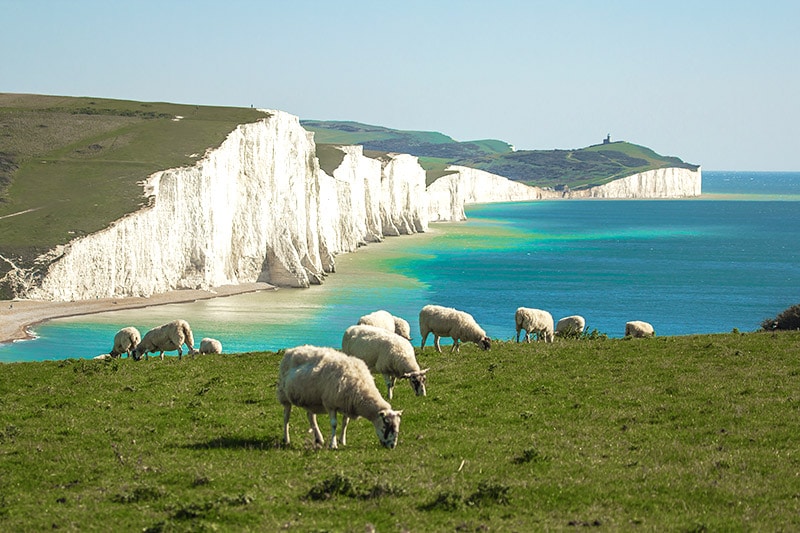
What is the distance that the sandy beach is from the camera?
60.5 m

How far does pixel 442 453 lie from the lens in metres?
14.8

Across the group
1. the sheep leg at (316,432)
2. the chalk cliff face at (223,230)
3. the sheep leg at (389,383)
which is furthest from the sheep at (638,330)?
the chalk cliff face at (223,230)

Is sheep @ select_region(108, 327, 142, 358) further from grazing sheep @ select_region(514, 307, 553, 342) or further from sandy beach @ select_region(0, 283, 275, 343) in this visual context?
sandy beach @ select_region(0, 283, 275, 343)

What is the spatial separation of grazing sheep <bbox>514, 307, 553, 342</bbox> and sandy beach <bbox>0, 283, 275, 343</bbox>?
38.7 m

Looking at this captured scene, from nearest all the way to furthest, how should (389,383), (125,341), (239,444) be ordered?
1. (239,444)
2. (389,383)
3. (125,341)

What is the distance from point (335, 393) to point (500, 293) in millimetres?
76339

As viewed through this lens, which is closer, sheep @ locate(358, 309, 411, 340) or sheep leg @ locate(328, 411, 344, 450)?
sheep leg @ locate(328, 411, 344, 450)

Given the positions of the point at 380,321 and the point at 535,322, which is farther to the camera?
the point at 535,322

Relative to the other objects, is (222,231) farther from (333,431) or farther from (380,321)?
(333,431)

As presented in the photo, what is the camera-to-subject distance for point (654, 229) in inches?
7751

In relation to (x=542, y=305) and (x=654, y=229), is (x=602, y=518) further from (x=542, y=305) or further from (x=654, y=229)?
(x=654, y=229)

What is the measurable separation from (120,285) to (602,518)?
68.9m

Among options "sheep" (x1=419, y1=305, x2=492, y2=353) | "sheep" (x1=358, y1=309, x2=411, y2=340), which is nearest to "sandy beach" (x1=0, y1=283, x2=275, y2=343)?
"sheep" (x1=358, y1=309, x2=411, y2=340)

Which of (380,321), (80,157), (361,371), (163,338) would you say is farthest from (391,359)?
(80,157)
